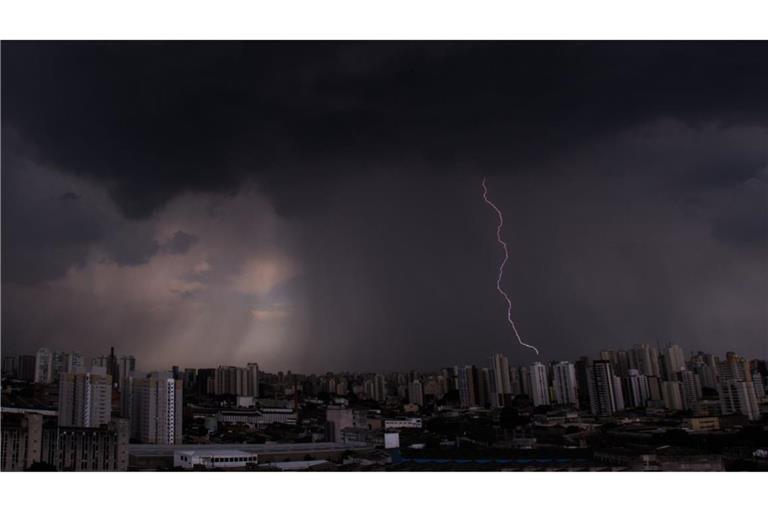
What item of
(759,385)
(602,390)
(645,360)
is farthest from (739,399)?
(602,390)

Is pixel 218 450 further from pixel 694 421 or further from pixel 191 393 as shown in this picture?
pixel 694 421

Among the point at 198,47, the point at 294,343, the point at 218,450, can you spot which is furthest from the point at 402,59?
the point at 218,450

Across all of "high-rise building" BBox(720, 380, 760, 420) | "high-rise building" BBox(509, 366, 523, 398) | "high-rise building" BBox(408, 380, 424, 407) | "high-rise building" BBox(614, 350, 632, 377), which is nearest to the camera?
"high-rise building" BBox(720, 380, 760, 420)

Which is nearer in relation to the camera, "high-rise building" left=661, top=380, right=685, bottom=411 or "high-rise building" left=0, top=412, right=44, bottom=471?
"high-rise building" left=0, top=412, right=44, bottom=471

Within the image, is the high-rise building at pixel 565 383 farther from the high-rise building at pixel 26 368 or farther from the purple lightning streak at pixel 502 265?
the high-rise building at pixel 26 368

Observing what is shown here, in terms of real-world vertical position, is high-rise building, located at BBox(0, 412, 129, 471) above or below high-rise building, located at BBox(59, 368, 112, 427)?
below

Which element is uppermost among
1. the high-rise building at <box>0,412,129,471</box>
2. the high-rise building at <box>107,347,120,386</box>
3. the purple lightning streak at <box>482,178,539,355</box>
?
the purple lightning streak at <box>482,178,539,355</box>

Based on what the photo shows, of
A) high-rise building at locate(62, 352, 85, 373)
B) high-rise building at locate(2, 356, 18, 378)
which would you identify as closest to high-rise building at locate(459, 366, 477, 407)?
high-rise building at locate(62, 352, 85, 373)

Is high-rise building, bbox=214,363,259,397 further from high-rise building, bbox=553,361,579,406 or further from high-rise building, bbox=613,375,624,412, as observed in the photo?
high-rise building, bbox=613,375,624,412
